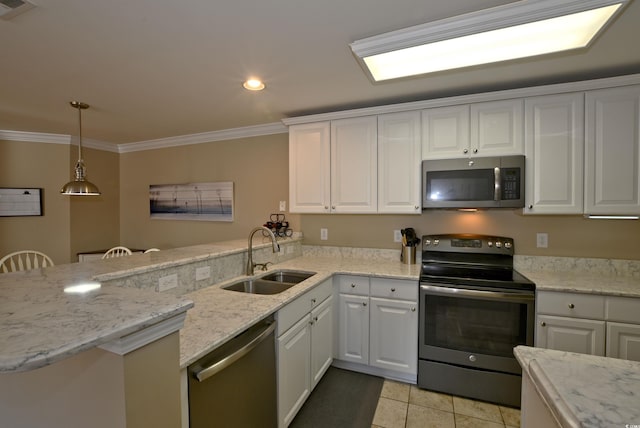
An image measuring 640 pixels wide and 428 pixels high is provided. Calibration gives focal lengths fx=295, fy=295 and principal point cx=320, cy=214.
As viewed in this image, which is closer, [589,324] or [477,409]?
[589,324]

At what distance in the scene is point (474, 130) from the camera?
2318 mm

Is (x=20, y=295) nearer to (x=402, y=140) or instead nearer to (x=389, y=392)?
(x=389, y=392)

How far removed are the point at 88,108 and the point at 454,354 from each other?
147 inches

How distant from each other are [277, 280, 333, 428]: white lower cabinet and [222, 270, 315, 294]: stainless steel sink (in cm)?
22

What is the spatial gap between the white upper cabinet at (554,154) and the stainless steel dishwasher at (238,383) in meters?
2.12

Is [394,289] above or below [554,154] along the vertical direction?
below

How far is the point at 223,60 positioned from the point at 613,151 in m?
2.70

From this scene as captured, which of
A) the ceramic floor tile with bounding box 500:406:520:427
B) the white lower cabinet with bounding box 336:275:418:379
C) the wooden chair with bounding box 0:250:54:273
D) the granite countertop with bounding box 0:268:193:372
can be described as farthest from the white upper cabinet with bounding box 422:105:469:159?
the wooden chair with bounding box 0:250:54:273

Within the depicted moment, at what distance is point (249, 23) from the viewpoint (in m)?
1.48

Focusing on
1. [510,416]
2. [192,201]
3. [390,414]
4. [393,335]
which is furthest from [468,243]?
[192,201]

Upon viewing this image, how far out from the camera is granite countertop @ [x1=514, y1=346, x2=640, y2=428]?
2.02 feet

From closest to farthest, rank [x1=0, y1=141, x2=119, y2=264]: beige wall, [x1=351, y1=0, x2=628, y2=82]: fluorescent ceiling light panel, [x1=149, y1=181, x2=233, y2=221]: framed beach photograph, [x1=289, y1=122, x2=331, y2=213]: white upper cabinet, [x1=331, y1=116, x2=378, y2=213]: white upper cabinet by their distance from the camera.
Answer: [x1=351, y1=0, x2=628, y2=82]: fluorescent ceiling light panel
[x1=331, y1=116, x2=378, y2=213]: white upper cabinet
[x1=289, y1=122, x2=331, y2=213]: white upper cabinet
[x1=0, y1=141, x2=119, y2=264]: beige wall
[x1=149, y1=181, x2=233, y2=221]: framed beach photograph

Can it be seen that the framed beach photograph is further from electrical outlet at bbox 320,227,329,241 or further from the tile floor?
the tile floor

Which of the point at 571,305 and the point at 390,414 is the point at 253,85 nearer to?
the point at 390,414
